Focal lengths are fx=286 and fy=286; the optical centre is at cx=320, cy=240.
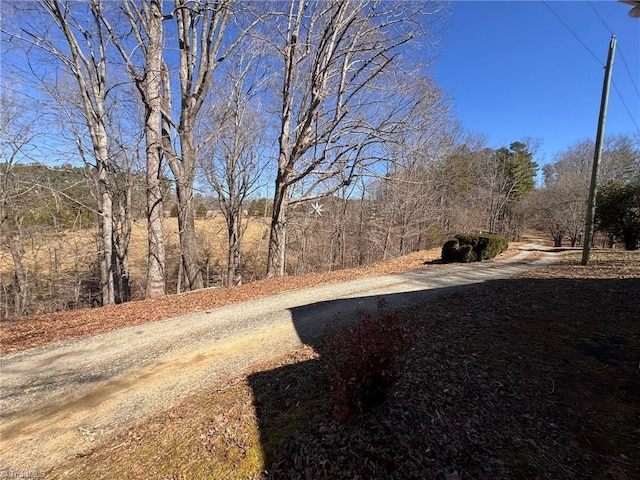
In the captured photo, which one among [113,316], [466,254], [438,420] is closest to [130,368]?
[113,316]

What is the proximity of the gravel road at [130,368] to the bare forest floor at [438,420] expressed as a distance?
33 centimetres

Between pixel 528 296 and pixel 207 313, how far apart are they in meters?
6.81

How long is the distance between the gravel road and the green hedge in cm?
716

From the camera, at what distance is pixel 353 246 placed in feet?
76.4

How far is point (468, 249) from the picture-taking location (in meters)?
12.5

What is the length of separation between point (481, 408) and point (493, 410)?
10 cm


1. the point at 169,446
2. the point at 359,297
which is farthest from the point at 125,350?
the point at 359,297

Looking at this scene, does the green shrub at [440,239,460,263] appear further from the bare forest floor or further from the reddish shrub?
the reddish shrub

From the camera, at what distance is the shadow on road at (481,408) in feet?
6.79

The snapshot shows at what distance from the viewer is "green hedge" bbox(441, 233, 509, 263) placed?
12.5 metres

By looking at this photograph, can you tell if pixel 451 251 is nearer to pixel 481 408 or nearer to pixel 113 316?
pixel 481 408

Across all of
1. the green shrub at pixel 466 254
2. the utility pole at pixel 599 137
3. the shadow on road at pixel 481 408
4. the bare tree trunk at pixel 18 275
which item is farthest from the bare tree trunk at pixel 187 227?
the utility pole at pixel 599 137

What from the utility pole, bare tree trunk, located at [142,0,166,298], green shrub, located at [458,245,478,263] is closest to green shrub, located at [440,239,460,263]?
green shrub, located at [458,245,478,263]

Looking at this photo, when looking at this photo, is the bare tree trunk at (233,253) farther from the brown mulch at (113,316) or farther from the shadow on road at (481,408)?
the shadow on road at (481,408)
